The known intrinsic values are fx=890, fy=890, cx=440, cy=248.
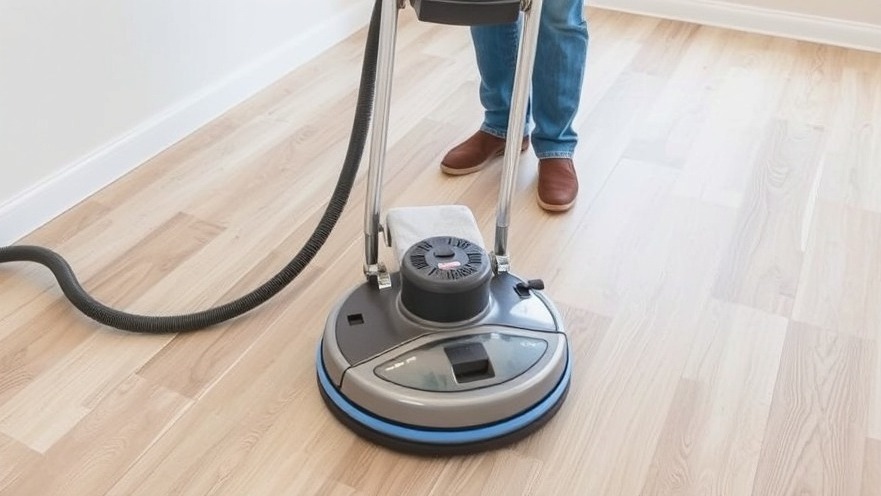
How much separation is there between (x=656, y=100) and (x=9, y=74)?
1.50m

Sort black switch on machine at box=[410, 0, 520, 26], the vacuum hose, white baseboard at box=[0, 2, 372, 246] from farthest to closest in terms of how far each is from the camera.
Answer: white baseboard at box=[0, 2, 372, 246] → the vacuum hose → black switch on machine at box=[410, 0, 520, 26]

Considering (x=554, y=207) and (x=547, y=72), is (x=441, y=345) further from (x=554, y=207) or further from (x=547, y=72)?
(x=547, y=72)

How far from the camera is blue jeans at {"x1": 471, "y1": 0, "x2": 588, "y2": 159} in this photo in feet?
5.65

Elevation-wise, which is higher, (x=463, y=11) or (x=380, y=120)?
(x=463, y=11)

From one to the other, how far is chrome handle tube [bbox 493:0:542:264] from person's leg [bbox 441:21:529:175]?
52cm

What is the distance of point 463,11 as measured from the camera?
3.41ft

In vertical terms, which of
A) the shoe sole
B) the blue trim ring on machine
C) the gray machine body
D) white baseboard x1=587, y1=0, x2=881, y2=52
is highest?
the gray machine body

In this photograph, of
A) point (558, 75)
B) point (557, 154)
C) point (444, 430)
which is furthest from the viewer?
point (557, 154)

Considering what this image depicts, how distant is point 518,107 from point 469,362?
369mm

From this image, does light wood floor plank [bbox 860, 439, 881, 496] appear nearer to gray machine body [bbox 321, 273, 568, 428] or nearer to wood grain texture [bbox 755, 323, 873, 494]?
wood grain texture [bbox 755, 323, 873, 494]

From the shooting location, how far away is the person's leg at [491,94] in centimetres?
181

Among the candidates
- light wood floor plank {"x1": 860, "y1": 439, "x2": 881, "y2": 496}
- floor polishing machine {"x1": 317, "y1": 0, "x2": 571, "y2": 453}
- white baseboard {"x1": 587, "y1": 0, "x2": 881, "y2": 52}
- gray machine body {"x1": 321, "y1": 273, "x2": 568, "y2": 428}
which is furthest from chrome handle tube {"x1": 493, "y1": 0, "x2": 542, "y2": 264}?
white baseboard {"x1": 587, "y1": 0, "x2": 881, "y2": 52}

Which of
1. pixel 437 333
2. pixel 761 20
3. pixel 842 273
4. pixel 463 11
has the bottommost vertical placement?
pixel 761 20

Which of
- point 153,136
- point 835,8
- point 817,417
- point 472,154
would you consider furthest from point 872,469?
point 835,8
